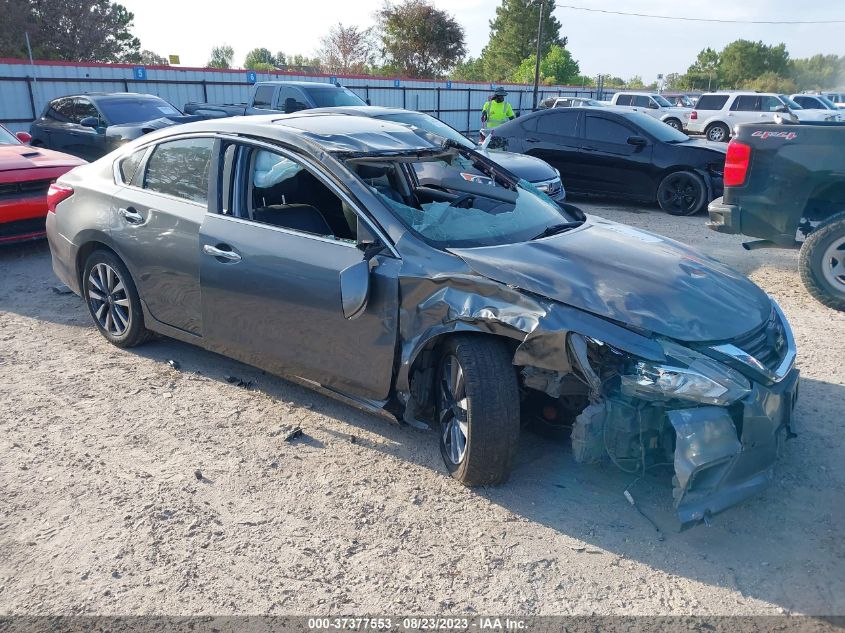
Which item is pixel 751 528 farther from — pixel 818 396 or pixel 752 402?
pixel 818 396

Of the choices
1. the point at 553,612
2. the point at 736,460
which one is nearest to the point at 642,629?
the point at 553,612

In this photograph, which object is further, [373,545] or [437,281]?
[437,281]

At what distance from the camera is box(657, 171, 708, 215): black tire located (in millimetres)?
10789

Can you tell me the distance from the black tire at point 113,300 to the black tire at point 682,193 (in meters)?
8.44

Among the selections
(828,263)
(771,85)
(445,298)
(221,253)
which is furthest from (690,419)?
Answer: (771,85)

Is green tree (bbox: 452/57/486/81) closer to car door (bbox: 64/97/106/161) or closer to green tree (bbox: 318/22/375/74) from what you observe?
green tree (bbox: 318/22/375/74)

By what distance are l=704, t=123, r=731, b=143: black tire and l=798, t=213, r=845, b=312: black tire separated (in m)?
20.7

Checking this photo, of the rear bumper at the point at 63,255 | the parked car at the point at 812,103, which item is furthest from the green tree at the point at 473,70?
the rear bumper at the point at 63,255

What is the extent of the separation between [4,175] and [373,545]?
664 cm

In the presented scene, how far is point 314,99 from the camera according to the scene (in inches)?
554

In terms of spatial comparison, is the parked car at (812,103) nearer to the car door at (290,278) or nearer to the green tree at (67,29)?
the car door at (290,278)

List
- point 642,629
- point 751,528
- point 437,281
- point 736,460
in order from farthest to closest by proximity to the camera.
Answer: point 437,281, point 751,528, point 736,460, point 642,629

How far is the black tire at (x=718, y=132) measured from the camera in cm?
2514

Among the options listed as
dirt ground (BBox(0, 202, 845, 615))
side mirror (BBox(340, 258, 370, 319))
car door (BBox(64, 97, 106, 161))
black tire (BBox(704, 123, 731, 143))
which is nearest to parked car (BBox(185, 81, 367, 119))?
car door (BBox(64, 97, 106, 161))
